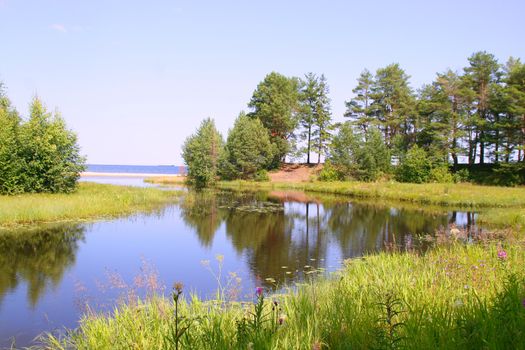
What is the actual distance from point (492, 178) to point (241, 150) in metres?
28.8

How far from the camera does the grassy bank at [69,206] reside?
57.7 feet

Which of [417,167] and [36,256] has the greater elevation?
[417,167]

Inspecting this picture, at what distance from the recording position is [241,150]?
5091cm

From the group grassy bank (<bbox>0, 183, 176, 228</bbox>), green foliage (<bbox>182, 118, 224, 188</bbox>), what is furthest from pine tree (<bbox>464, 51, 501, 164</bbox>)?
grassy bank (<bbox>0, 183, 176, 228</bbox>)

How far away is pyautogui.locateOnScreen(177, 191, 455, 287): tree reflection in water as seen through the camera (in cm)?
1235

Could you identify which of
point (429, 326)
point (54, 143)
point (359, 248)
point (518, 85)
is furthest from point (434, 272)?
point (518, 85)

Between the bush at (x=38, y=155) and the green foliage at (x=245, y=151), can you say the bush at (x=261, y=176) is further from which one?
the bush at (x=38, y=155)

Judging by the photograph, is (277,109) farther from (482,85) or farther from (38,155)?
(38,155)

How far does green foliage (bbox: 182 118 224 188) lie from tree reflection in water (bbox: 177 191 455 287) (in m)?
19.5

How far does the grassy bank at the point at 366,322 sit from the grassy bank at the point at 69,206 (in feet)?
43.4

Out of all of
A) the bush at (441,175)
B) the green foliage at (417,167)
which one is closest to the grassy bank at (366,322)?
the bush at (441,175)

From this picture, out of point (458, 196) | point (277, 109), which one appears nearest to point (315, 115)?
point (277, 109)

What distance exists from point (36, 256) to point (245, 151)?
38770 millimetres

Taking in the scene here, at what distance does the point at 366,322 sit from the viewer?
14.3 ft
